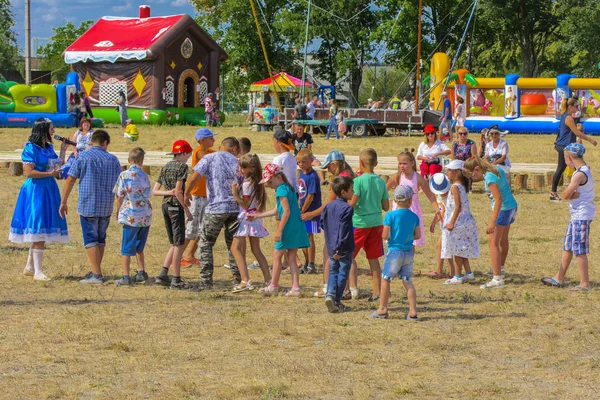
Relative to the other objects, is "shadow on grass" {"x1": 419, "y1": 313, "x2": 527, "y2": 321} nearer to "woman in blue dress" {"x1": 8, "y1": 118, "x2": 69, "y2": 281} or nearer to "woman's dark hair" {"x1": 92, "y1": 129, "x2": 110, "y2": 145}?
"woman's dark hair" {"x1": 92, "y1": 129, "x2": 110, "y2": 145}

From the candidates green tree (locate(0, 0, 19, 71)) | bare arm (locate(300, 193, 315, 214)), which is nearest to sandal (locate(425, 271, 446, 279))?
bare arm (locate(300, 193, 315, 214))

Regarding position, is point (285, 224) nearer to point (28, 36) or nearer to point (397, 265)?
point (397, 265)

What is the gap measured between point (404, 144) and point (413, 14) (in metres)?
27.0

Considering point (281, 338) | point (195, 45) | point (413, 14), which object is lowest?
point (281, 338)

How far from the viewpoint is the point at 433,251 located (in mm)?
11977

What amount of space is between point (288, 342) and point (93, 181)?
11.1ft

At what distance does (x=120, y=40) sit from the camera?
38.5 meters

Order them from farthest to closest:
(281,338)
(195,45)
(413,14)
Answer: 1. (413,14)
2. (195,45)
3. (281,338)

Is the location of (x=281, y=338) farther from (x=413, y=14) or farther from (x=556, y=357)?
(x=413, y=14)

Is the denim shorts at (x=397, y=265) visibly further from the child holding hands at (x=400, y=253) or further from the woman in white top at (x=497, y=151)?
the woman in white top at (x=497, y=151)

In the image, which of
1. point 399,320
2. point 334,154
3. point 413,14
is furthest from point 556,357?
point 413,14

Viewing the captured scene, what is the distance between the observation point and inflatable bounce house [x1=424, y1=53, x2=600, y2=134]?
34.1 meters

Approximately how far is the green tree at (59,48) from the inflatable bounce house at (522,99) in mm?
45387

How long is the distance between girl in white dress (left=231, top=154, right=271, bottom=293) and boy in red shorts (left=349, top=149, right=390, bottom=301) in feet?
3.22
